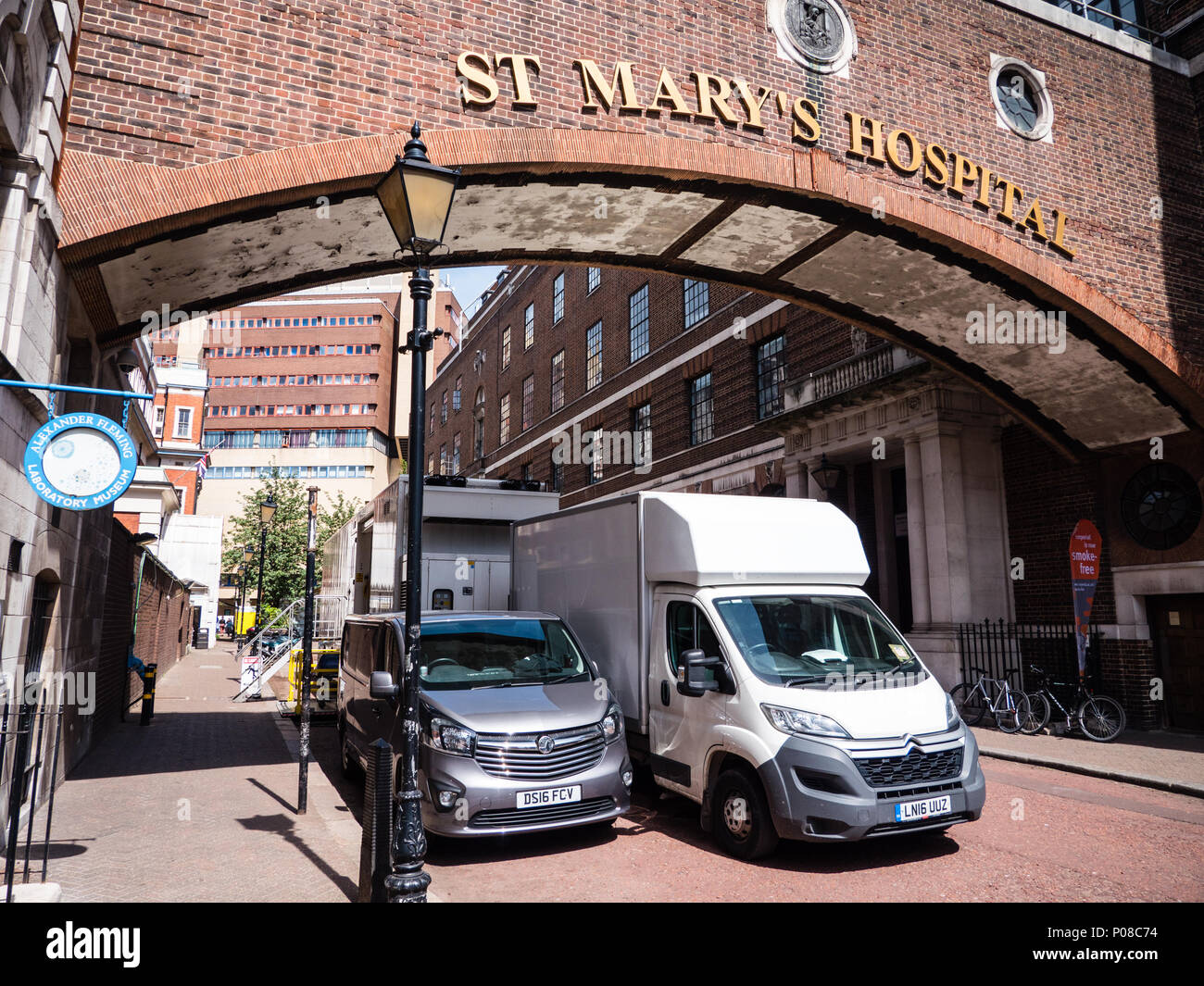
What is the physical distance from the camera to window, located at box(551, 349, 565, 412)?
105ft

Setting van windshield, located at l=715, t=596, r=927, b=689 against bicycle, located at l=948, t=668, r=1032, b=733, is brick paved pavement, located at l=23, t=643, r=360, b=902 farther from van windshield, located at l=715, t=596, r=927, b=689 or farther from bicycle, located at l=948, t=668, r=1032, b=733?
bicycle, located at l=948, t=668, r=1032, b=733

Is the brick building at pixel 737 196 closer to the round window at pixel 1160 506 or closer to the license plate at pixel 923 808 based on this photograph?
the round window at pixel 1160 506

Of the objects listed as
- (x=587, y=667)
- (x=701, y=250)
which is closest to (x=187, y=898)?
(x=587, y=667)

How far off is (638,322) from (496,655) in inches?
799

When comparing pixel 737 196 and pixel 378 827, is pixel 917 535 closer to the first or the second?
pixel 737 196

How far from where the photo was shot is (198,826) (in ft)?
24.0

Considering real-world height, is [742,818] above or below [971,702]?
above

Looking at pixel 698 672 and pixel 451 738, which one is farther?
pixel 698 672

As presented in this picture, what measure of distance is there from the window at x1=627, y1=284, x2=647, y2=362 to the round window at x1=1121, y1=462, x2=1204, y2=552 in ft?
48.7

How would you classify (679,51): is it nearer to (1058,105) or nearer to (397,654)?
(1058,105)

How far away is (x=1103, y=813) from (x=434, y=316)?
78.5m

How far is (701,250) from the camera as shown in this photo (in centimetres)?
1209

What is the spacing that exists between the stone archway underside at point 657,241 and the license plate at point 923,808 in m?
7.32

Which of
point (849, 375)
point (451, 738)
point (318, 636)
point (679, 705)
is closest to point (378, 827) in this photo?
point (451, 738)
